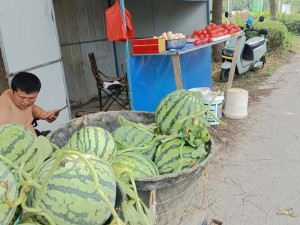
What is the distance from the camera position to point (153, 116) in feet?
7.22

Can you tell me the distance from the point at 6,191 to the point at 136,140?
0.97 metres

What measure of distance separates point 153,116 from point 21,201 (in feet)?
4.65

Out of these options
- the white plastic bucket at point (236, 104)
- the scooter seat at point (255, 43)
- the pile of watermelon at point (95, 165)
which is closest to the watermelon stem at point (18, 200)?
the pile of watermelon at point (95, 165)

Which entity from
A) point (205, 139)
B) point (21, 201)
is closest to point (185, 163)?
point (205, 139)

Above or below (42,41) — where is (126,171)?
below

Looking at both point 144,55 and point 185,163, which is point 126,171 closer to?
point 185,163

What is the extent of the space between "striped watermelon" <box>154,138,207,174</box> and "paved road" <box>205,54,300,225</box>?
1656 millimetres

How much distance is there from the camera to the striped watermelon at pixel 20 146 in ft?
3.93

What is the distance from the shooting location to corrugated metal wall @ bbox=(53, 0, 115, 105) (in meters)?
7.04

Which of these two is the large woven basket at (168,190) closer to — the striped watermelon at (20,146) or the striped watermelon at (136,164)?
the striped watermelon at (136,164)

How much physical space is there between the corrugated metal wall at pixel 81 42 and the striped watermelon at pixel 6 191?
6.55 m

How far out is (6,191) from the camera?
809 millimetres

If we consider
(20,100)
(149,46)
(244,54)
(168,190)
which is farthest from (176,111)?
(244,54)

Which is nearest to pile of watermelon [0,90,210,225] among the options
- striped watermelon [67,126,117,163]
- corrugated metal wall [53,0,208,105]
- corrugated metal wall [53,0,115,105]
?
striped watermelon [67,126,117,163]
